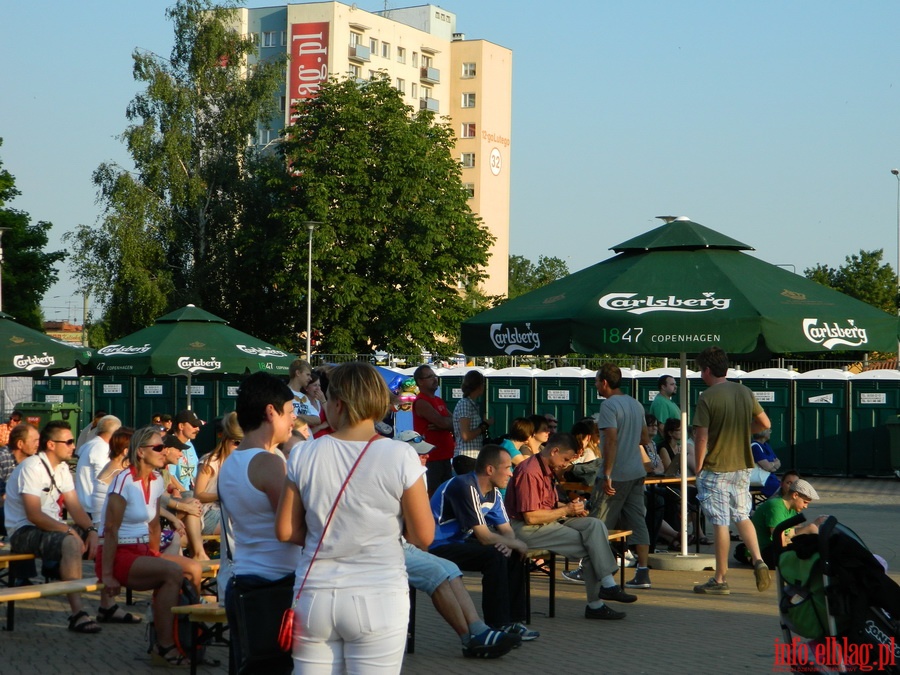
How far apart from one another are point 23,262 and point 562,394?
30.1 metres

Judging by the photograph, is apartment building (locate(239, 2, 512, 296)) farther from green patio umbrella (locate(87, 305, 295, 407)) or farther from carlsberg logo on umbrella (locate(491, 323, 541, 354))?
carlsberg logo on umbrella (locate(491, 323, 541, 354))

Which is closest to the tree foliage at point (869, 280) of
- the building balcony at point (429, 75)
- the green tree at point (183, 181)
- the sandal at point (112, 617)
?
the green tree at point (183, 181)

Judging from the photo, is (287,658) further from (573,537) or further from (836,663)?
(573,537)

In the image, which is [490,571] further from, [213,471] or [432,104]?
[432,104]

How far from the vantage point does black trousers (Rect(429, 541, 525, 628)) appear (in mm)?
8125

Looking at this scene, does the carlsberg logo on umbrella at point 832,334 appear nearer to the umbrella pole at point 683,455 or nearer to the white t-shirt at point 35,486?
the umbrella pole at point 683,455

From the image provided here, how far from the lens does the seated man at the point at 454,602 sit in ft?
24.9

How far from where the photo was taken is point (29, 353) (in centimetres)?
1588

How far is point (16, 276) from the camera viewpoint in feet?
154

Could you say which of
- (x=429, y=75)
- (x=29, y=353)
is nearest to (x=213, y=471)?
(x=29, y=353)

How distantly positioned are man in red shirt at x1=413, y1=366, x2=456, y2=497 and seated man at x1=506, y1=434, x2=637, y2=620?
13.1 ft

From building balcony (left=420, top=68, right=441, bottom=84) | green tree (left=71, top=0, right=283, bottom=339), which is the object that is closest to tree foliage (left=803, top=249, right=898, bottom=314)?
green tree (left=71, top=0, right=283, bottom=339)

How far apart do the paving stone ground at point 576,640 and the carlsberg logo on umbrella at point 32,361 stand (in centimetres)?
609

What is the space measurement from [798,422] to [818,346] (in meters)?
14.4
